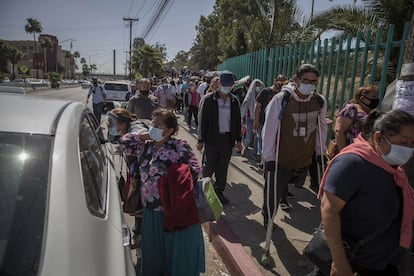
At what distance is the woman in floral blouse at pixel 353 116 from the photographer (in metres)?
3.28

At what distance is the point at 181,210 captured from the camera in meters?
2.27

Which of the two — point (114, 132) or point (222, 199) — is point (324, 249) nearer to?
point (114, 132)

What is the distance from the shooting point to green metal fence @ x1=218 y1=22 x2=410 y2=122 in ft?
14.6

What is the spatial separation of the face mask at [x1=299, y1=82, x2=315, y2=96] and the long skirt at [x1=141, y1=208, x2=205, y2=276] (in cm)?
165

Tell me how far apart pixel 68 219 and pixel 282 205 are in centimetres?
351

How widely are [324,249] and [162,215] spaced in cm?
120

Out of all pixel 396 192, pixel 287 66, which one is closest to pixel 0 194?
pixel 396 192

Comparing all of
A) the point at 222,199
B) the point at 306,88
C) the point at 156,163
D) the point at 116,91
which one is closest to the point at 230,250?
the point at 222,199

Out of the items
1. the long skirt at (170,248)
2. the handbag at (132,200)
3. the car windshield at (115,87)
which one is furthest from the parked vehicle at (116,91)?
the long skirt at (170,248)

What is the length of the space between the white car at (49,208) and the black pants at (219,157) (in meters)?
2.89

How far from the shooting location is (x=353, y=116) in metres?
3.27

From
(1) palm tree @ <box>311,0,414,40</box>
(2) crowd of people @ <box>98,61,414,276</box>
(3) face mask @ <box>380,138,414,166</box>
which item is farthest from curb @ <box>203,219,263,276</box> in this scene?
(1) palm tree @ <box>311,0,414,40</box>

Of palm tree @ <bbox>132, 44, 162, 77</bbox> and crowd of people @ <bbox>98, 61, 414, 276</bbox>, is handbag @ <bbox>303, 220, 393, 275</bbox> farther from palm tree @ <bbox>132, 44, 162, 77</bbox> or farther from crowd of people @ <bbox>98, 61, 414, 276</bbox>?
palm tree @ <bbox>132, 44, 162, 77</bbox>

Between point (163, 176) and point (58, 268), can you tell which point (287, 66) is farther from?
point (58, 268)
